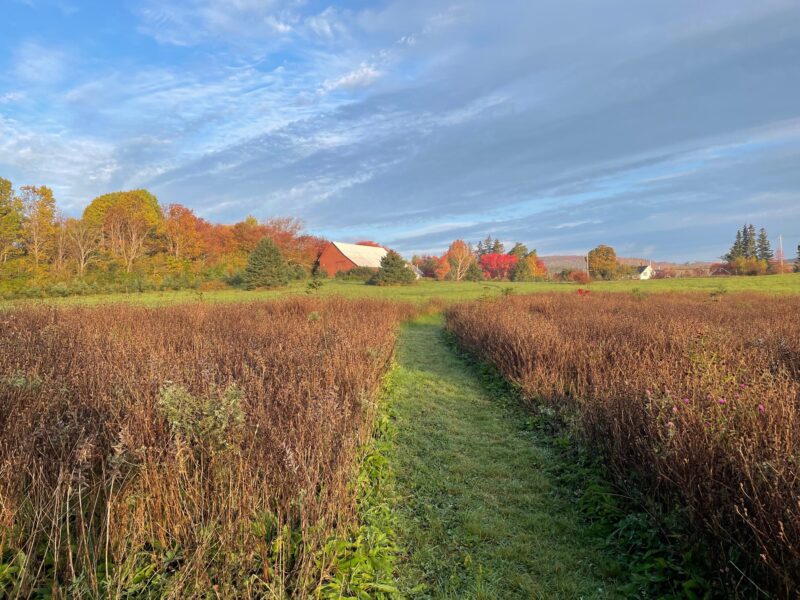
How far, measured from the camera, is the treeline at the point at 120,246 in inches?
1218

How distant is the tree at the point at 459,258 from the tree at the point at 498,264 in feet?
18.7

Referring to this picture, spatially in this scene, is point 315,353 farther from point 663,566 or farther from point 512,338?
point 663,566

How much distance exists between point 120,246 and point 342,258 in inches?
1007

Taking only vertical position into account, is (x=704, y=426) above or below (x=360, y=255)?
below

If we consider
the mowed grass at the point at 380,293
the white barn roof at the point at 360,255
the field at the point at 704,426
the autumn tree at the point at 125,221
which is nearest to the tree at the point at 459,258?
the white barn roof at the point at 360,255

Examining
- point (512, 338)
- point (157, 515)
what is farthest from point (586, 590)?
point (512, 338)

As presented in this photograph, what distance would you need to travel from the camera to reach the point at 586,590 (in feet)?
9.34

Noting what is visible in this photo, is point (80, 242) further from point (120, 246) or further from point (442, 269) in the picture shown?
point (442, 269)

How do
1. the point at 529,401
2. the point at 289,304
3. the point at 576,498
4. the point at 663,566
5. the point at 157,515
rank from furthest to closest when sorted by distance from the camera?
the point at 289,304 → the point at 529,401 → the point at 576,498 → the point at 663,566 → the point at 157,515

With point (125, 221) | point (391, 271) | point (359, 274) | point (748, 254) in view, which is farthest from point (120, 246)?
point (748, 254)

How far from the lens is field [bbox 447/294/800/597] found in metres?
2.47

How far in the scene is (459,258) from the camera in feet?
244

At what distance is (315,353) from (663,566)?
5.18m

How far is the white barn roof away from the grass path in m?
50.0
